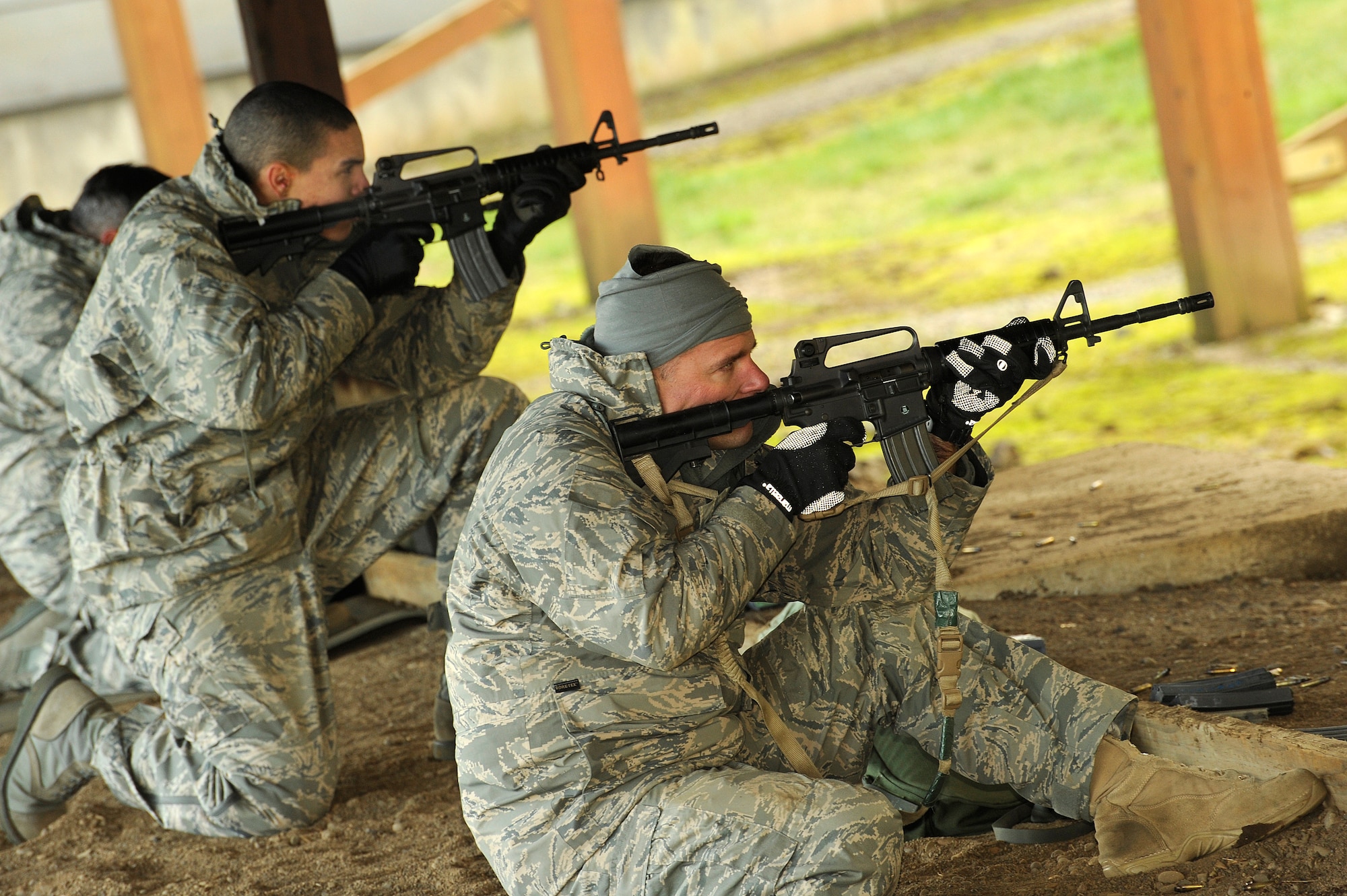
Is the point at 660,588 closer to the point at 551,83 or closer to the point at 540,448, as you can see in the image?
the point at 540,448

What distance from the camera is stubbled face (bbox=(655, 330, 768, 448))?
2.52m

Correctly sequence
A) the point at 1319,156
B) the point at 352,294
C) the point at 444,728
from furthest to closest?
the point at 1319,156
the point at 444,728
the point at 352,294

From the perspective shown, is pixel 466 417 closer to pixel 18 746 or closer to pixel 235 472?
pixel 235 472

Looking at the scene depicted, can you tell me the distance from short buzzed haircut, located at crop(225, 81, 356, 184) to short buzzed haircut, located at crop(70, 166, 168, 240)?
0.75m

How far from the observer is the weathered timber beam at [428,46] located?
10680 millimetres

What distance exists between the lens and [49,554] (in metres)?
4.41

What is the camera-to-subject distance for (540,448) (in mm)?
2373

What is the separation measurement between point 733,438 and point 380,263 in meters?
1.39

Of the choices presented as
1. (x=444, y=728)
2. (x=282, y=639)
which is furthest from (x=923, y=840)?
(x=282, y=639)

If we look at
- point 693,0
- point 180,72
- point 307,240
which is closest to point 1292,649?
point 307,240

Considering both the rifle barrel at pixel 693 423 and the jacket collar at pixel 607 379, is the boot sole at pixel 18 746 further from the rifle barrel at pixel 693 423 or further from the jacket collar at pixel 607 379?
the rifle barrel at pixel 693 423

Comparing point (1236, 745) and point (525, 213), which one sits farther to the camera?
point (525, 213)

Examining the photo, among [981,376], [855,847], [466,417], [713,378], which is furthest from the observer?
[466,417]

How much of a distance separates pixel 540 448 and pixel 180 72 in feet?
21.3
